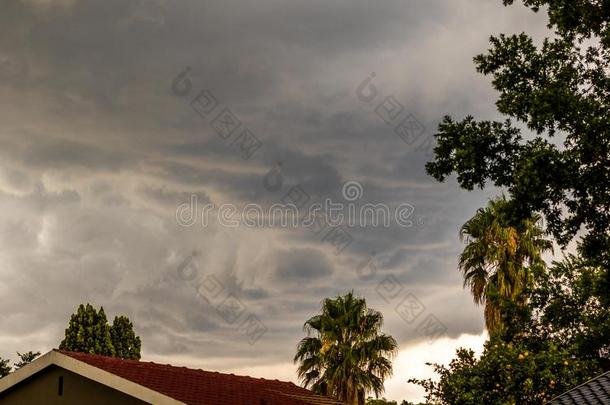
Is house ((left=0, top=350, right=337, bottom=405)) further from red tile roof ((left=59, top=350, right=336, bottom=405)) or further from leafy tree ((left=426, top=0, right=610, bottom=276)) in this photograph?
leafy tree ((left=426, top=0, right=610, bottom=276))

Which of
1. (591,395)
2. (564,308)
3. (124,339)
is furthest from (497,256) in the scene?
(124,339)

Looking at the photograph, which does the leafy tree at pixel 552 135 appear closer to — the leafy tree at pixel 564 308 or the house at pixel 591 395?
the house at pixel 591 395

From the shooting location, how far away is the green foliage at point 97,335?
47500mm

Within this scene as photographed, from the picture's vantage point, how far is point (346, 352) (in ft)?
118

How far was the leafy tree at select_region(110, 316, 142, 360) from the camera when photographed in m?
49.6

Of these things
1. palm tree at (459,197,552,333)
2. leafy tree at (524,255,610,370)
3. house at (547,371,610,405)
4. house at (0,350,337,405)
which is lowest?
house at (547,371,610,405)

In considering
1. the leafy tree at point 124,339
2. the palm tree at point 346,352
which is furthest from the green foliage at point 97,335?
the palm tree at point 346,352

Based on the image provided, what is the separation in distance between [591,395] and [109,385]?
10741mm

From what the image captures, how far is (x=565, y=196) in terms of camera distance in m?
15.6

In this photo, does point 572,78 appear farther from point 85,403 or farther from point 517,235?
point 517,235

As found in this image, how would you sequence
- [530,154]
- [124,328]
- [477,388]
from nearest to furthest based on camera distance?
[530,154] < [477,388] < [124,328]

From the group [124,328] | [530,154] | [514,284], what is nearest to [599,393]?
[530,154]

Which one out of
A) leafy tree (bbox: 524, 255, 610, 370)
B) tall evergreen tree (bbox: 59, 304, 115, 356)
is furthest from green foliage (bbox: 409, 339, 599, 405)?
tall evergreen tree (bbox: 59, 304, 115, 356)

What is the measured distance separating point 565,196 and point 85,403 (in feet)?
39.4
